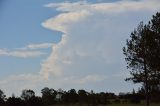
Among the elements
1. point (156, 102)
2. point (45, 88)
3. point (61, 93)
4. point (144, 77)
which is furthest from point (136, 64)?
point (45, 88)

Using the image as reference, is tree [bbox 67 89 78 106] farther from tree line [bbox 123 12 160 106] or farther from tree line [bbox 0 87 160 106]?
tree line [bbox 123 12 160 106]

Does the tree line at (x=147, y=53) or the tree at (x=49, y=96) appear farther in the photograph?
the tree at (x=49, y=96)

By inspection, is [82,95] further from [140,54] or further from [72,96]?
[140,54]

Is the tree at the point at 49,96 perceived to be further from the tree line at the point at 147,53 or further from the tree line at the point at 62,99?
the tree line at the point at 147,53

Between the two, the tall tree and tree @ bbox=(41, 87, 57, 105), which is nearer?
the tall tree

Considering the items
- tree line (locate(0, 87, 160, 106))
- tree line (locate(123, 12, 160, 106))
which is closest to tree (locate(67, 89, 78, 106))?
tree line (locate(0, 87, 160, 106))

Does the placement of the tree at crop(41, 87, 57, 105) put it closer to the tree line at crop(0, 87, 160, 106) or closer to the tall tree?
the tree line at crop(0, 87, 160, 106)

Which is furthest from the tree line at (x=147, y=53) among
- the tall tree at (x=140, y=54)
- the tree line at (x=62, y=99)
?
the tree line at (x=62, y=99)

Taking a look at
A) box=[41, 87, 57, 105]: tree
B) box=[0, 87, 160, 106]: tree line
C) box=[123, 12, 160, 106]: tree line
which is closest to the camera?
box=[123, 12, 160, 106]: tree line

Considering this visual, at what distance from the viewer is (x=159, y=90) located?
6219 centimetres

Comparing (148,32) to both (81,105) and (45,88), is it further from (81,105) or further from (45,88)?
(45,88)

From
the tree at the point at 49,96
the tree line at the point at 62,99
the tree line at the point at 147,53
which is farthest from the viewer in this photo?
the tree at the point at 49,96

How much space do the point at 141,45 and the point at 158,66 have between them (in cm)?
421

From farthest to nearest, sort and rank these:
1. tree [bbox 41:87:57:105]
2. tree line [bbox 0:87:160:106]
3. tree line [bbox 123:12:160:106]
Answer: tree [bbox 41:87:57:105]
tree line [bbox 0:87:160:106]
tree line [bbox 123:12:160:106]
